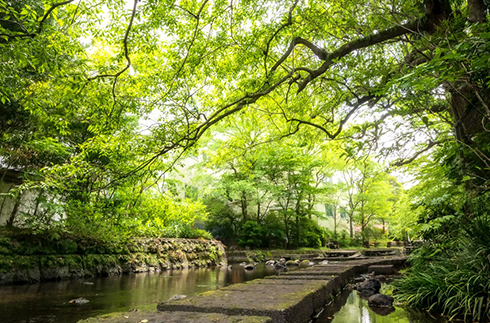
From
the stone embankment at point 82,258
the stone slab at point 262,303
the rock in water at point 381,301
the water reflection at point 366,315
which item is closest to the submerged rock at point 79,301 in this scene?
the stone slab at point 262,303

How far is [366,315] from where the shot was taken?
3014mm

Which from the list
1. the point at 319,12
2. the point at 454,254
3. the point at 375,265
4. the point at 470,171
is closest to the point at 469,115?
the point at 470,171

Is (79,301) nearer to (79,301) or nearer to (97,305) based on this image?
(79,301)

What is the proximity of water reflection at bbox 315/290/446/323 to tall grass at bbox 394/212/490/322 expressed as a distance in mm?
212

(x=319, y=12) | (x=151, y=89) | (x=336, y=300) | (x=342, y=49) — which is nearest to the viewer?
(x=336, y=300)

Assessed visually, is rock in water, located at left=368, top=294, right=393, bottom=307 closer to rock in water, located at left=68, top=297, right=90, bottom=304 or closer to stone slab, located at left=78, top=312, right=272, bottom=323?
stone slab, located at left=78, top=312, right=272, bottom=323

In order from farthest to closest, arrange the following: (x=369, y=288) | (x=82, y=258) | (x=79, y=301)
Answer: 1. (x=82, y=258)
2. (x=369, y=288)
3. (x=79, y=301)

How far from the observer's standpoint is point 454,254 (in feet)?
11.3

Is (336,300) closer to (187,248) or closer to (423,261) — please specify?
(423,261)

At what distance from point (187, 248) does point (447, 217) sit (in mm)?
9347

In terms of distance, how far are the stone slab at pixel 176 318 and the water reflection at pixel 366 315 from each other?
1.24m

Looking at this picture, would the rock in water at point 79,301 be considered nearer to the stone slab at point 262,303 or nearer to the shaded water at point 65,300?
the shaded water at point 65,300

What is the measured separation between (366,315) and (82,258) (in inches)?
267

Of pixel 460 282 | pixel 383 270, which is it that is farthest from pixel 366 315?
pixel 383 270
